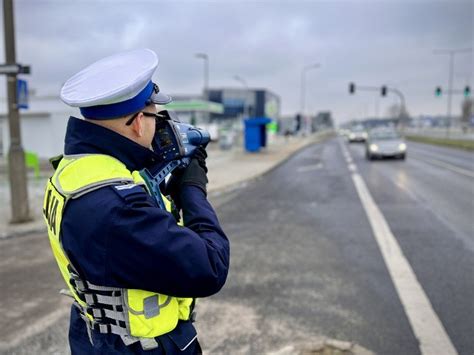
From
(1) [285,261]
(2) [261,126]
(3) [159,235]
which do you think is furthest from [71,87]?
(2) [261,126]

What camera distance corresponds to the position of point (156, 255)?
130cm

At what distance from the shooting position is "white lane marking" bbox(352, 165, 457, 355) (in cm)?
325

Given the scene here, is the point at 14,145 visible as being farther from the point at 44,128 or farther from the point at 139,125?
the point at 44,128

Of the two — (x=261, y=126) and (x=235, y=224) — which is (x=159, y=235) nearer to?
(x=235, y=224)

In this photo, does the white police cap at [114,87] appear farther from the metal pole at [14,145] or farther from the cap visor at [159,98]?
the metal pole at [14,145]

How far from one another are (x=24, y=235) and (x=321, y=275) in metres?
4.97

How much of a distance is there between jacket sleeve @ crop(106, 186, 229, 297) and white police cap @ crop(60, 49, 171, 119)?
307 mm

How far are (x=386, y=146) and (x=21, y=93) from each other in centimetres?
1656

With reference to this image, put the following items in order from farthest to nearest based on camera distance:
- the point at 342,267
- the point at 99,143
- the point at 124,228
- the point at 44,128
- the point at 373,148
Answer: the point at 373,148
the point at 44,128
the point at 342,267
the point at 99,143
the point at 124,228

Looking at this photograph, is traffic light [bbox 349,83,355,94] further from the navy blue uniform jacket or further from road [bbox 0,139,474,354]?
the navy blue uniform jacket

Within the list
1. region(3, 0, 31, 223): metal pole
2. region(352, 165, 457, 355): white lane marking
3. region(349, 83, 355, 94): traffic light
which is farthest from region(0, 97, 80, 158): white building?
region(349, 83, 355, 94): traffic light

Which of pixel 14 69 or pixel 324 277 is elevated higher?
pixel 14 69

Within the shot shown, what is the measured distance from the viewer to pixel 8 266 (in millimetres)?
5484

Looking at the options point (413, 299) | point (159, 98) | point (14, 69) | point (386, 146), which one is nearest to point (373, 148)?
point (386, 146)
